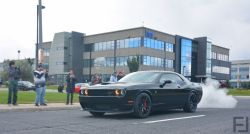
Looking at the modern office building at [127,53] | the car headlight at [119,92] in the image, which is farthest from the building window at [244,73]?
the car headlight at [119,92]

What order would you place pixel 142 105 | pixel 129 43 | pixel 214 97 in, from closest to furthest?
pixel 142 105 < pixel 214 97 < pixel 129 43

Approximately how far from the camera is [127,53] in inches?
2901

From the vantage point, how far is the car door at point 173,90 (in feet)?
37.4

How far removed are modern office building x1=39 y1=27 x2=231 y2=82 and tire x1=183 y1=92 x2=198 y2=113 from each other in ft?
188

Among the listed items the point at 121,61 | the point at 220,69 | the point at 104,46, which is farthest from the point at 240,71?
the point at 121,61

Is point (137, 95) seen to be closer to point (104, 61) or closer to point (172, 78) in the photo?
point (172, 78)

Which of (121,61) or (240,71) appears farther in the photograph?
(240,71)

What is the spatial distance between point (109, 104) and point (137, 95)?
812 millimetres

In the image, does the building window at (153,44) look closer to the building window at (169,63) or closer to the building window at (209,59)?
the building window at (169,63)

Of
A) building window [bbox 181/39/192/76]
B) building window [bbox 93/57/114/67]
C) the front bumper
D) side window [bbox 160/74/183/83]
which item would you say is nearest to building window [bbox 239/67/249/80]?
building window [bbox 181/39/192/76]

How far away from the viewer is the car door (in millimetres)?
11406

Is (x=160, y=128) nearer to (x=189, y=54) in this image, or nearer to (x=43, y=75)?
(x=43, y=75)

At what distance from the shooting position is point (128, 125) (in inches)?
342

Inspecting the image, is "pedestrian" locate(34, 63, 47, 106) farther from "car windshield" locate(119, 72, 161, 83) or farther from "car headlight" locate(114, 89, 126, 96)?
"car headlight" locate(114, 89, 126, 96)
